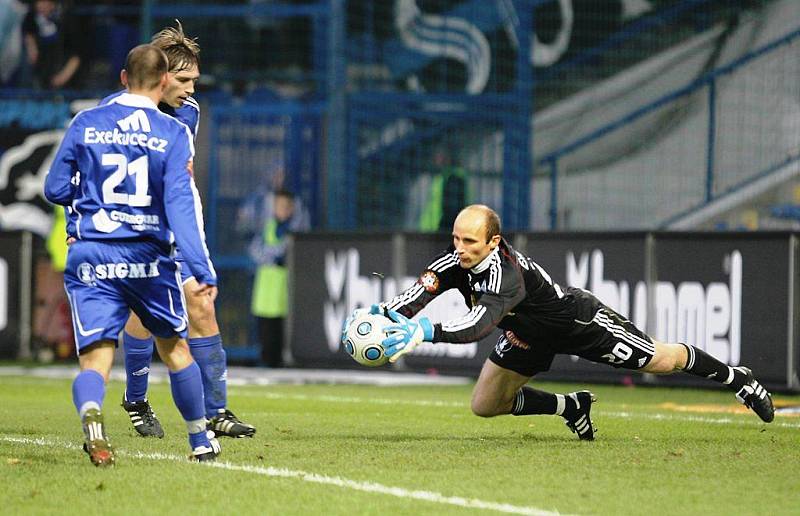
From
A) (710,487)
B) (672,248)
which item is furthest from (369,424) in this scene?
(672,248)

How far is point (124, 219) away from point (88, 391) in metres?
0.84

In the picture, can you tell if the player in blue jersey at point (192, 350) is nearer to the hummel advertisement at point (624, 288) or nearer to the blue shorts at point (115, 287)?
the blue shorts at point (115, 287)

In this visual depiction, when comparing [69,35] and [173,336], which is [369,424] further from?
[69,35]

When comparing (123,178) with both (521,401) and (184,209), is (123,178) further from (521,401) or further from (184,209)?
(521,401)

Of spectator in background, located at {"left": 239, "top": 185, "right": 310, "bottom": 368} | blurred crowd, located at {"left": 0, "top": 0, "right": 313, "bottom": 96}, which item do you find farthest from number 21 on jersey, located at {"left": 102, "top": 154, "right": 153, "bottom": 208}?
blurred crowd, located at {"left": 0, "top": 0, "right": 313, "bottom": 96}

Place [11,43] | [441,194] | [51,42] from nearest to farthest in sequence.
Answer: [441,194]
[51,42]
[11,43]

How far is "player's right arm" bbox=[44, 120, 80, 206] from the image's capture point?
7.09m

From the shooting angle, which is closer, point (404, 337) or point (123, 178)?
point (123, 178)

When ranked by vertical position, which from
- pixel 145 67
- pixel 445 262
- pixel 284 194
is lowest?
pixel 445 262

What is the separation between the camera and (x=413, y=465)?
24.4 feet

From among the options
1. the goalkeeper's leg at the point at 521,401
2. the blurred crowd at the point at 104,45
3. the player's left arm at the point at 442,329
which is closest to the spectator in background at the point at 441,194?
the blurred crowd at the point at 104,45

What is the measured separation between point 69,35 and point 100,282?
12.1 m

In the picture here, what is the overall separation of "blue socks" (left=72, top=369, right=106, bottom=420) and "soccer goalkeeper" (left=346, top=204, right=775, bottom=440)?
1580 millimetres

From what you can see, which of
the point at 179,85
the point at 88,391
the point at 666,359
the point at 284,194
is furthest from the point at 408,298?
the point at 284,194
